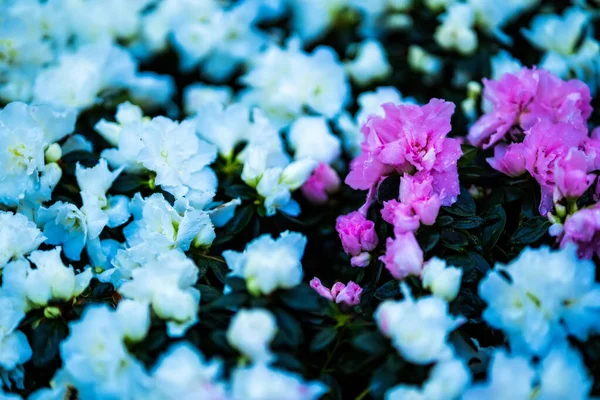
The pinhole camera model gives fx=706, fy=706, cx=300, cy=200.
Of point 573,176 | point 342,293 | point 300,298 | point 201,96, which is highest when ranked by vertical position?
point 573,176

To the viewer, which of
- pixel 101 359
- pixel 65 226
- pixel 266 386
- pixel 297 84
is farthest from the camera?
pixel 297 84

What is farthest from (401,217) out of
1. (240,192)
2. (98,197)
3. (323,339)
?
(98,197)

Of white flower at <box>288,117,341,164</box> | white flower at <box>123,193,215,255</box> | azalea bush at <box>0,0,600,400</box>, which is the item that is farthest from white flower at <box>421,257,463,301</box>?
white flower at <box>288,117,341,164</box>

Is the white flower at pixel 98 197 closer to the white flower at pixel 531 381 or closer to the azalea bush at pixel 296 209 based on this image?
the azalea bush at pixel 296 209

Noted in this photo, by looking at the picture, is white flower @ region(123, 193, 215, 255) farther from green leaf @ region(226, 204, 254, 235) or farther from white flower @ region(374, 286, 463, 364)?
white flower @ region(374, 286, 463, 364)

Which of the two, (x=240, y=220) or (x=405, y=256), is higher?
(x=405, y=256)

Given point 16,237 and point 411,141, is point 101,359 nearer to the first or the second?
point 16,237
